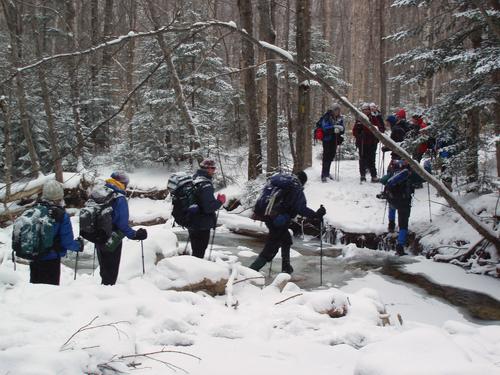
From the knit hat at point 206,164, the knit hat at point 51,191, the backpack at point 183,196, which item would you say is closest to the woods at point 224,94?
the knit hat at point 206,164

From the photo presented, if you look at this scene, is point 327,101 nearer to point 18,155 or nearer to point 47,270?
point 18,155

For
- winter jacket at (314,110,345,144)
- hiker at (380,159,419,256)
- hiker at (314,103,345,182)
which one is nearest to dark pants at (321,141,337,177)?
hiker at (314,103,345,182)

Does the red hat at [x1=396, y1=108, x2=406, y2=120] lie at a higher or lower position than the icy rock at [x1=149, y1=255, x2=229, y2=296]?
higher

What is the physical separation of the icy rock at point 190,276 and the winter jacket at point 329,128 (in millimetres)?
7574

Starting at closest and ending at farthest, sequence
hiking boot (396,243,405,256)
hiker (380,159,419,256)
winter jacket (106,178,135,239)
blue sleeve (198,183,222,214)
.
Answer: winter jacket (106,178,135,239), blue sleeve (198,183,222,214), hiker (380,159,419,256), hiking boot (396,243,405,256)

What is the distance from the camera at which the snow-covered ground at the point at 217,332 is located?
3174mm

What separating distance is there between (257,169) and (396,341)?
11452 millimetres

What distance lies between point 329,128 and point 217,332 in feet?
30.4

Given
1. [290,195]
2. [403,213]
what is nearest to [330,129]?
[403,213]

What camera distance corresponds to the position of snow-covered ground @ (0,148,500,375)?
3.17m

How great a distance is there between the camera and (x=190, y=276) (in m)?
5.69

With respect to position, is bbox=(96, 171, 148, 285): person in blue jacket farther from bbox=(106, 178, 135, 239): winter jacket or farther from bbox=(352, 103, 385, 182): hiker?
bbox=(352, 103, 385, 182): hiker

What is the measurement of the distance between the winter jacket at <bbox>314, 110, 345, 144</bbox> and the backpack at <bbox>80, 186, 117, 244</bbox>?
7965 millimetres

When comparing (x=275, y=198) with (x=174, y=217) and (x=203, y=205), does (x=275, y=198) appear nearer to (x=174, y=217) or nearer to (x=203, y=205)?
(x=203, y=205)
